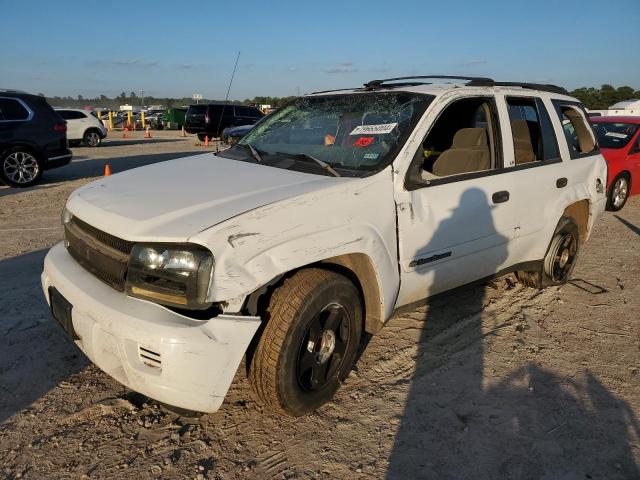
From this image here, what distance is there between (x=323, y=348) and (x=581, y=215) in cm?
320

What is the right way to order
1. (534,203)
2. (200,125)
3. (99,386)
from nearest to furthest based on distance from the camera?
(99,386) → (534,203) → (200,125)

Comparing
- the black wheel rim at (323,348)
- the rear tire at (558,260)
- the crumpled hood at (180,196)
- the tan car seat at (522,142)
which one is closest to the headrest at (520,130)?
the tan car seat at (522,142)

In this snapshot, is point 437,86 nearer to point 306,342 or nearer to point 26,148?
point 306,342

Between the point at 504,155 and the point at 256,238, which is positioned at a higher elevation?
the point at 504,155

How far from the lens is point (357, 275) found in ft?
9.36

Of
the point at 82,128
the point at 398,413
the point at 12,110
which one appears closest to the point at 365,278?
the point at 398,413

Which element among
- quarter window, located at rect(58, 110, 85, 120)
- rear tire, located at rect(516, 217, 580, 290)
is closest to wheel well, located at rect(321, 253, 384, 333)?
rear tire, located at rect(516, 217, 580, 290)

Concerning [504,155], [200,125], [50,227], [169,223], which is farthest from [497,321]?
[200,125]

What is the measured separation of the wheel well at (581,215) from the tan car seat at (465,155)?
1372 millimetres

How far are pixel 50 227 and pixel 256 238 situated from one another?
5311 mm

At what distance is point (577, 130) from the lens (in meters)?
4.81

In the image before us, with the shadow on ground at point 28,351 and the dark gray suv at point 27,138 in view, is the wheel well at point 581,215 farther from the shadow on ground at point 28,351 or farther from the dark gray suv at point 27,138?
the dark gray suv at point 27,138

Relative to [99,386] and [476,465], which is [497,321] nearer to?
[476,465]

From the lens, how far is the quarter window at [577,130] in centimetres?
449
